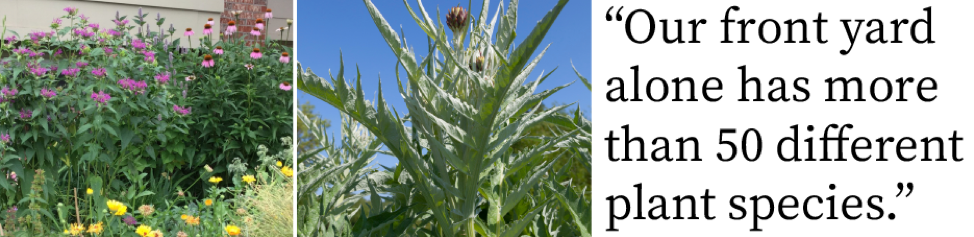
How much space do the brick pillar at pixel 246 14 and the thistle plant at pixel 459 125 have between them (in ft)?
5.53

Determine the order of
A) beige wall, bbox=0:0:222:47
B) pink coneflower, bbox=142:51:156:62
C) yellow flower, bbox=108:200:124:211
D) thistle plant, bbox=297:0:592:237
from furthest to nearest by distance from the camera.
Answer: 1. beige wall, bbox=0:0:222:47
2. pink coneflower, bbox=142:51:156:62
3. yellow flower, bbox=108:200:124:211
4. thistle plant, bbox=297:0:592:237

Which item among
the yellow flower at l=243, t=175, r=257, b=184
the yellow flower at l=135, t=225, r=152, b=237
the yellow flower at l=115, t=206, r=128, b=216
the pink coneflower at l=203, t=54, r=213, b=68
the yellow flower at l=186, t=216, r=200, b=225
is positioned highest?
the pink coneflower at l=203, t=54, r=213, b=68

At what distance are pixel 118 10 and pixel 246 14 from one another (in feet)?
1.60

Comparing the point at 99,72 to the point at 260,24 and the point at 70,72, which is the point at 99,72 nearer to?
the point at 70,72

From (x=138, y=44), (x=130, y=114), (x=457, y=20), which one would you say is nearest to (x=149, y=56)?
(x=138, y=44)

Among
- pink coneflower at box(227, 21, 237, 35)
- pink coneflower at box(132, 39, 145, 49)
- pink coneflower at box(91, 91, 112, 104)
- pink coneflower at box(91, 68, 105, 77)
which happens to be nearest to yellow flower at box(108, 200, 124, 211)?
pink coneflower at box(91, 91, 112, 104)

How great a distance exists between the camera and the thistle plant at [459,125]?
1.61ft

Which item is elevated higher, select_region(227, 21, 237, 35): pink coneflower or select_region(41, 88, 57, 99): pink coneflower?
select_region(227, 21, 237, 35): pink coneflower

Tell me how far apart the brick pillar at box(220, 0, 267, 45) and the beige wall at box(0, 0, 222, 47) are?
0.03 meters

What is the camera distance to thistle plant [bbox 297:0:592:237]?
0.49 m

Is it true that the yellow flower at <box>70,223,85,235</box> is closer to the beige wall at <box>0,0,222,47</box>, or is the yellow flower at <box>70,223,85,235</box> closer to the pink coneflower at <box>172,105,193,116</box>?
the pink coneflower at <box>172,105,193,116</box>
